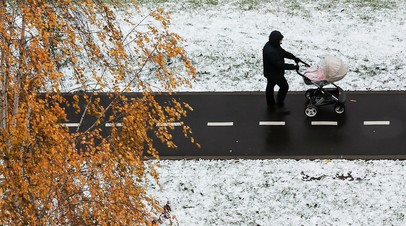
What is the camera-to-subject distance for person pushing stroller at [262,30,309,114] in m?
13.0

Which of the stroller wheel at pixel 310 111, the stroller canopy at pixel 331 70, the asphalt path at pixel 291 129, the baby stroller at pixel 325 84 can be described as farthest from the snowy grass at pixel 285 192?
the stroller canopy at pixel 331 70

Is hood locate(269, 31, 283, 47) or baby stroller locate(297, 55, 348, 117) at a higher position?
hood locate(269, 31, 283, 47)

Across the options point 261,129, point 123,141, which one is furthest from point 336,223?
point 123,141

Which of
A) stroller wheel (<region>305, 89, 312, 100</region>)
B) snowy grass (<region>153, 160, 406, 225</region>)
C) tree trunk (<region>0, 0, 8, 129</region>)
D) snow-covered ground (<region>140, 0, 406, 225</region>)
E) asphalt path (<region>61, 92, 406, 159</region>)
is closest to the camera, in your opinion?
tree trunk (<region>0, 0, 8, 129</region>)

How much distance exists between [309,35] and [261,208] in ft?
20.7

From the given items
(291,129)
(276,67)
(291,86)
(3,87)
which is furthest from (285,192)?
(3,87)

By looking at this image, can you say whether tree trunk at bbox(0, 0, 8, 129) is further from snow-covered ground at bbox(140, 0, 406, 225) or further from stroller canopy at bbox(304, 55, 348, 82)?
stroller canopy at bbox(304, 55, 348, 82)

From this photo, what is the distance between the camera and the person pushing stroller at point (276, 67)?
13.0 meters

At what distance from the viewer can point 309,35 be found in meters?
16.7

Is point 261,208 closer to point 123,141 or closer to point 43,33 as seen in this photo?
point 123,141

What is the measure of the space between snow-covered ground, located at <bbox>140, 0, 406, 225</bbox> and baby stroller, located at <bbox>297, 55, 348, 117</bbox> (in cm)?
113

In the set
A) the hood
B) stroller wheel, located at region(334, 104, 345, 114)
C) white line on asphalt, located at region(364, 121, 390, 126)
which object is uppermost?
the hood

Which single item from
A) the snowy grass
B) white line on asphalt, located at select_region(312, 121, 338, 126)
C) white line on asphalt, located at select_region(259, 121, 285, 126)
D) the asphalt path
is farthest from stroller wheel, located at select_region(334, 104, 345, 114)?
the snowy grass

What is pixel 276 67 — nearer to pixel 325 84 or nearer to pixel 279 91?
pixel 279 91
